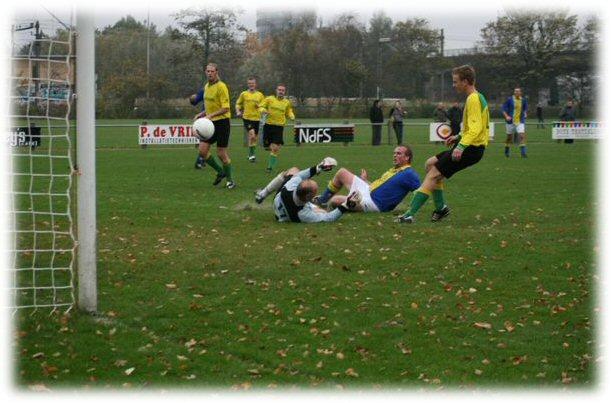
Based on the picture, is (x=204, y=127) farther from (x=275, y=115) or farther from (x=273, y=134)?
(x=275, y=115)

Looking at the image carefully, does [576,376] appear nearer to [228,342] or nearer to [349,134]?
[228,342]

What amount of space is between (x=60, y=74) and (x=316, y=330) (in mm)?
3176

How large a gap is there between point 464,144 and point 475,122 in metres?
0.34

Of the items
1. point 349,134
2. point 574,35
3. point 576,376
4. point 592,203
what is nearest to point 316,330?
point 576,376

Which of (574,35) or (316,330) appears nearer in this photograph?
(316,330)

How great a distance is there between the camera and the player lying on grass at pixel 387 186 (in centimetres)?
1355

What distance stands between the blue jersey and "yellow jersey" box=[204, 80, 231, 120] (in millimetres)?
4951

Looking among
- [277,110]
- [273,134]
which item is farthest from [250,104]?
[273,134]

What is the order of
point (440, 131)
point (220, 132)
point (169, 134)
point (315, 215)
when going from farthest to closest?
1. point (440, 131)
2. point (169, 134)
3. point (220, 132)
4. point (315, 215)

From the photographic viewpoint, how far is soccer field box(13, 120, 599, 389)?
636cm

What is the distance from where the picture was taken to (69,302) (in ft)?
26.1

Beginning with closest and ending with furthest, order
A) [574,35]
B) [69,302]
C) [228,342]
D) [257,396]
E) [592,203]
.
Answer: [257,396], [228,342], [69,302], [592,203], [574,35]

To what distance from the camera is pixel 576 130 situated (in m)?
38.8

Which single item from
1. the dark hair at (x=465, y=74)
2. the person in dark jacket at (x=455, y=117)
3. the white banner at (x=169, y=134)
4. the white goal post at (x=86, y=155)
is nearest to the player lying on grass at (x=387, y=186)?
the dark hair at (x=465, y=74)
